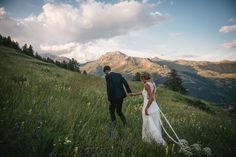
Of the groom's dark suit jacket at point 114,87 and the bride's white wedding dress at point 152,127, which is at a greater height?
the groom's dark suit jacket at point 114,87

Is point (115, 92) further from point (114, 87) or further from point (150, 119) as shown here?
point (150, 119)

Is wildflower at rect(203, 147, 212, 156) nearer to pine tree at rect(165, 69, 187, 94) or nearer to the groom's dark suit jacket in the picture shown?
the groom's dark suit jacket

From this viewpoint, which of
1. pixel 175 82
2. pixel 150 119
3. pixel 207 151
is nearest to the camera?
pixel 207 151

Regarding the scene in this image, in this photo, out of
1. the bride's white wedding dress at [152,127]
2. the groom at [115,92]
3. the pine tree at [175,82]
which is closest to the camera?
the bride's white wedding dress at [152,127]

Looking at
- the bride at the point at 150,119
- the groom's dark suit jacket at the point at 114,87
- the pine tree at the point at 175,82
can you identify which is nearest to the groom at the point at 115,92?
the groom's dark suit jacket at the point at 114,87

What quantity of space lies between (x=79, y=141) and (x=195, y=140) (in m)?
5.53

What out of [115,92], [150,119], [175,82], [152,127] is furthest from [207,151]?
[175,82]

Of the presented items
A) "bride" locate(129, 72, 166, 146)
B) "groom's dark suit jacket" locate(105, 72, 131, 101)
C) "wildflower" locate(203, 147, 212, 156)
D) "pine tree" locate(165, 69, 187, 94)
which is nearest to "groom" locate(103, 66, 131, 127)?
"groom's dark suit jacket" locate(105, 72, 131, 101)

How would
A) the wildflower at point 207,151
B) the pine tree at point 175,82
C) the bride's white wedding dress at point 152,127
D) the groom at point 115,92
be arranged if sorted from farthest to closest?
the pine tree at point 175,82, the groom at point 115,92, the bride's white wedding dress at point 152,127, the wildflower at point 207,151

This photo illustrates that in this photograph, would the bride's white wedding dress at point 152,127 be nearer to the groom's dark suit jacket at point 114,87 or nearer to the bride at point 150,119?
the bride at point 150,119

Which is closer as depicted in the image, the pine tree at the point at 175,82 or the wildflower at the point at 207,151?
the wildflower at the point at 207,151

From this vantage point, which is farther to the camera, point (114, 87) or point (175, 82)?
point (175, 82)

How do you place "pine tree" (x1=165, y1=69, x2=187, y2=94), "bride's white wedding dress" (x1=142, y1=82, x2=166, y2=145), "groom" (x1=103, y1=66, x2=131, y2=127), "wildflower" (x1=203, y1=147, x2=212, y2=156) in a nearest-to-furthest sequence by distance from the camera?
"wildflower" (x1=203, y1=147, x2=212, y2=156) < "bride's white wedding dress" (x1=142, y1=82, x2=166, y2=145) < "groom" (x1=103, y1=66, x2=131, y2=127) < "pine tree" (x1=165, y1=69, x2=187, y2=94)

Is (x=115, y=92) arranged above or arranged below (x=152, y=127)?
above
